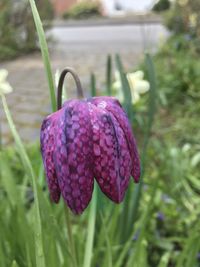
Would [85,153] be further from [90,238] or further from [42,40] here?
[90,238]

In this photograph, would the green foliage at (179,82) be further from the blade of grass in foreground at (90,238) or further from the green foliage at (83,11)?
the green foliage at (83,11)

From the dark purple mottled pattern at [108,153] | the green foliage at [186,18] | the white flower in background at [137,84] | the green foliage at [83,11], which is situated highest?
the dark purple mottled pattern at [108,153]

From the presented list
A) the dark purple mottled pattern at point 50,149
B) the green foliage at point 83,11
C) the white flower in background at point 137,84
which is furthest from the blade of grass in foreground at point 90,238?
the green foliage at point 83,11

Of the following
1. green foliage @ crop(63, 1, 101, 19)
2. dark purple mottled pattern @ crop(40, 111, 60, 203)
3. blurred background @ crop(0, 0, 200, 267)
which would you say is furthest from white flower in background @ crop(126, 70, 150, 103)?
green foliage @ crop(63, 1, 101, 19)

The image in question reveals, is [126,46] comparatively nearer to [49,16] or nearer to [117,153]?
[49,16]

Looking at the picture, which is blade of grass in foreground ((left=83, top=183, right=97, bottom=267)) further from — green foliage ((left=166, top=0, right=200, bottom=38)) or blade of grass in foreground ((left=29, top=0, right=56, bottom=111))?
green foliage ((left=166, top=0, right=200, bottom=38))

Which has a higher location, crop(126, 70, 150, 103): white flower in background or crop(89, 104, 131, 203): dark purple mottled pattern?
crop(89, 104, 131, 203): dark purple mottled pattern
